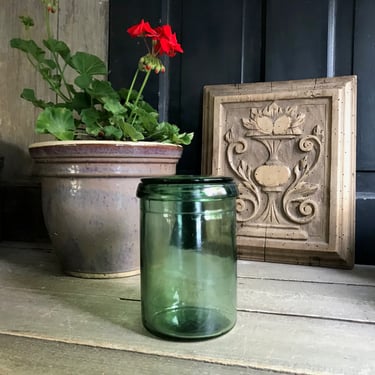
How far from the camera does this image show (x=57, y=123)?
74cm

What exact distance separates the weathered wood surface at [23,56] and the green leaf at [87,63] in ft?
0.95

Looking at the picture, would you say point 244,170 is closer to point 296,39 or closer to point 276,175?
point 276,175

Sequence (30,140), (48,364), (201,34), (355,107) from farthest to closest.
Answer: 1. (30,140)
2. (201,34)
3. (355,107)
4. (48,364)

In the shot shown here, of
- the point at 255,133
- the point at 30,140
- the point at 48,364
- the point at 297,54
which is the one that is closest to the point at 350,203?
the point at 255,133

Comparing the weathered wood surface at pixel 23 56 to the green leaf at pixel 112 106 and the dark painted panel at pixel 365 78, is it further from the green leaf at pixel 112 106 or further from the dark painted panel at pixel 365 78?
the dark painted panel at pixel 365 78

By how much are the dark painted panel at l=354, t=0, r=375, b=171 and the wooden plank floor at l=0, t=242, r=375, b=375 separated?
284 mm

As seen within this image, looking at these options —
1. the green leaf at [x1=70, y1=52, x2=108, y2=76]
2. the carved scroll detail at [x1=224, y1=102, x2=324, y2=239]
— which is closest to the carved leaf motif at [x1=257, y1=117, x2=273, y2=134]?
the carved scroll detail at [x1=224, y1=102, x2=324, y2=239]

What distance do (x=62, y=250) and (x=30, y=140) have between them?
0.47 m

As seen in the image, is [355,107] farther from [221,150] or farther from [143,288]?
[143,288]

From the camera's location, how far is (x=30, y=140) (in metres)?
1.09

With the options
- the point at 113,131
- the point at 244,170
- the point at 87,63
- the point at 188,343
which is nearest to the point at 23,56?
the point at 87,63

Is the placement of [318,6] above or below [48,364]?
above

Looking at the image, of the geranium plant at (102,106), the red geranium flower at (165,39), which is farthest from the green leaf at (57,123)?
the red geranium flower at (165,39)

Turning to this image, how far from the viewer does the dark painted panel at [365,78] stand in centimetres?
88
